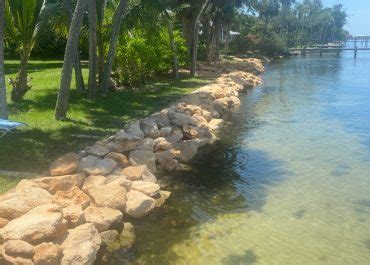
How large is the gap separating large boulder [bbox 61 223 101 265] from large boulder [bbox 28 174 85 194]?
5.51 ft

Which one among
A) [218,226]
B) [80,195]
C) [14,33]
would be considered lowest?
[218,226]

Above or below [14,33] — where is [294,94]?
below

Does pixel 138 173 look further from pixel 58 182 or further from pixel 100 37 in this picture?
pixel 100 37

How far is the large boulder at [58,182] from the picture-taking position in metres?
9.10


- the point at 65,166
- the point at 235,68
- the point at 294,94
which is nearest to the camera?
the point at 65,166

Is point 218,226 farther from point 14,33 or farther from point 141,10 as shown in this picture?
point 141,10

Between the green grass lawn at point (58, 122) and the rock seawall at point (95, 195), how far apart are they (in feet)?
2.19

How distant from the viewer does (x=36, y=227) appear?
23.5 feet

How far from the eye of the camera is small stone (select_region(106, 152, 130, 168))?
1117 centimetres

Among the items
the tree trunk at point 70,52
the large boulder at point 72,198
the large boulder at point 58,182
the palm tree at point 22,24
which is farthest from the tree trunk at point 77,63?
the large boulder at point 72,198

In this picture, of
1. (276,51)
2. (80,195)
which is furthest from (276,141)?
(276,51)

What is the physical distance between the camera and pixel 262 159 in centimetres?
1345

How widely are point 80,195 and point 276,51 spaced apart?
6540 centimetres

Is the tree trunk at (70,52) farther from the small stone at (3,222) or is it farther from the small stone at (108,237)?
the small stone at (3,222)
